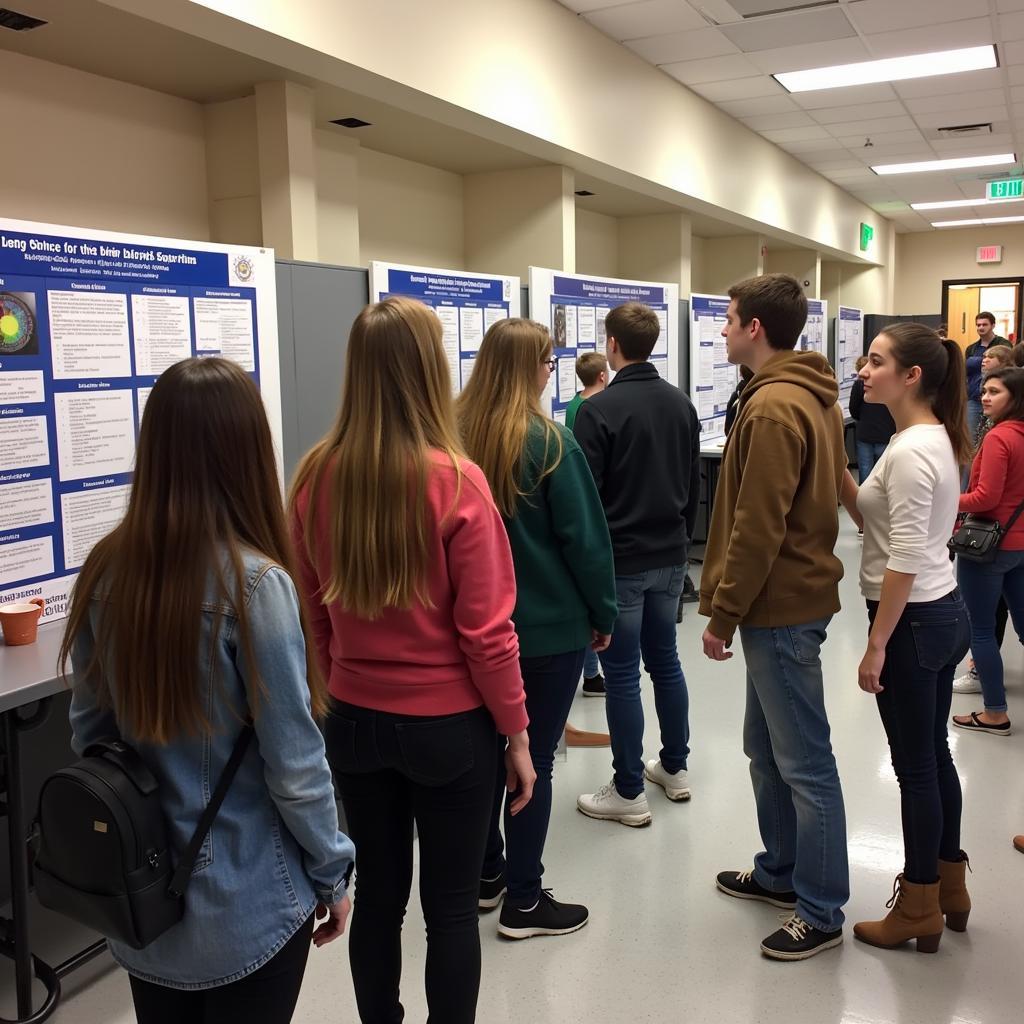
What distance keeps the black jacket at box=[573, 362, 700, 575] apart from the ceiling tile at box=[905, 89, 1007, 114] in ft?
17.0

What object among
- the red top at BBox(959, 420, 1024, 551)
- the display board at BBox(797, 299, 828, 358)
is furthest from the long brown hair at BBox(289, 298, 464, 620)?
the display board at BBox(797, 299, 828, 358)

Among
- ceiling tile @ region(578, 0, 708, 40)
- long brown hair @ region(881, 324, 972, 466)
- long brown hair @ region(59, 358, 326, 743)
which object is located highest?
ceiling tile @ region(578, 0, 708, 40)

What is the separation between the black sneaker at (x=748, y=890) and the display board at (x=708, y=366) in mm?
3987

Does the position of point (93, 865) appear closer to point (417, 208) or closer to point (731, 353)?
point (731, 353)

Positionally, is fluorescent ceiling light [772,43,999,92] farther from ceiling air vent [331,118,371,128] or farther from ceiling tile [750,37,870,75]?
ceiling air vent [331,118,371,128]

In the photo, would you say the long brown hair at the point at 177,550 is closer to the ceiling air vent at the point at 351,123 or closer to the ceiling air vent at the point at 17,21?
the ceiling air vent at the point at 17,21

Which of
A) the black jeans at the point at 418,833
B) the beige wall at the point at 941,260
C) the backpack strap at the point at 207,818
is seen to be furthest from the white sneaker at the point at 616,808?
the beige wall at the point at 941,260

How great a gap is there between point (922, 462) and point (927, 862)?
0.92m

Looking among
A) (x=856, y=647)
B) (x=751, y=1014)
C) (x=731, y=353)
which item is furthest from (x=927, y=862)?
(x=856, y=647)

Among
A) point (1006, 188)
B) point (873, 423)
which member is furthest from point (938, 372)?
point (1006, 188)

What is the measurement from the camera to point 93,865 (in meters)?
1.04

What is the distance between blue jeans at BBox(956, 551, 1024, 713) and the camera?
128 inches

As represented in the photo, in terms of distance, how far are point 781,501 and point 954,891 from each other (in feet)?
3.61

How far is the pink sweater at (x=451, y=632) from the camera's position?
1.46m
